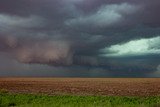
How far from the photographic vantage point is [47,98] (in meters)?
44.8

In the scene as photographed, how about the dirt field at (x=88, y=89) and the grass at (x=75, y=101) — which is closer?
the grass at (x=75, y=101)

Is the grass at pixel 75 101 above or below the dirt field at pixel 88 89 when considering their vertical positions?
below

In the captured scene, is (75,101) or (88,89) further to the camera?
(88,89)

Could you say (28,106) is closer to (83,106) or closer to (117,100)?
(83,106)

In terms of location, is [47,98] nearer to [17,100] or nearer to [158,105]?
[17,100]

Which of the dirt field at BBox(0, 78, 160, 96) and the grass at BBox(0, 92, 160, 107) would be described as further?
the dirt field at BBox(0, 78, 160, 96)

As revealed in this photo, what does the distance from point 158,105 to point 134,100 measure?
5793 millimetres

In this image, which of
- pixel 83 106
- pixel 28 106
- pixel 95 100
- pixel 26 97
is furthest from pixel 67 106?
pixel 26 97

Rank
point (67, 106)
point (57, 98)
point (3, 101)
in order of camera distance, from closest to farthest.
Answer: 1. point (67, 106)
2. point (3, 101)
3. point (57, 98)

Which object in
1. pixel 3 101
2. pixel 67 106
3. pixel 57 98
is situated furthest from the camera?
pixel 57 98

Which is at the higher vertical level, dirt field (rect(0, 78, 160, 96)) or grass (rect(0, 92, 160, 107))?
dirt field (rect(0, 78, 160, 96))

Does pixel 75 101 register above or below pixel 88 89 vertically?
below

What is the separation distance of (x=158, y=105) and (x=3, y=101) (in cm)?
1762

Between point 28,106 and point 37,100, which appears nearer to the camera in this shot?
point 28,106
